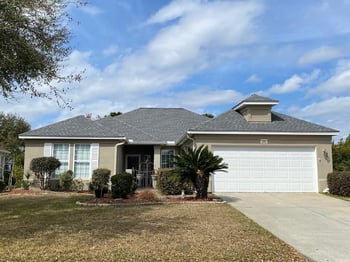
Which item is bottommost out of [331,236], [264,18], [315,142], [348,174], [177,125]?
Result: [331,236]

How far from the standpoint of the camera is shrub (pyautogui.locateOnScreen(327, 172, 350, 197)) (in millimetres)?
15680

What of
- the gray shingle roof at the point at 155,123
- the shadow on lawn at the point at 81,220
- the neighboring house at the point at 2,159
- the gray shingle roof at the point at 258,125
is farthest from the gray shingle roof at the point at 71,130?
the neighboring house at the point at 2,159

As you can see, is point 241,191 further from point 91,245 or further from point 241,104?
point 91,245

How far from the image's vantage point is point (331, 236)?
7.91 metres

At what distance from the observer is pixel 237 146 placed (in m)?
17.5

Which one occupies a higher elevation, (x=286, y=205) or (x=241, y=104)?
(x=241, y=104)

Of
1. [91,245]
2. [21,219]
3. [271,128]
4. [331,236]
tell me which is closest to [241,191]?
[271,128]

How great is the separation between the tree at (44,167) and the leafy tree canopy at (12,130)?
17.9 metres

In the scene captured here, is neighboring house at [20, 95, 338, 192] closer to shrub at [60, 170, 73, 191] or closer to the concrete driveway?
shrub at [60, 170, 73, 191]

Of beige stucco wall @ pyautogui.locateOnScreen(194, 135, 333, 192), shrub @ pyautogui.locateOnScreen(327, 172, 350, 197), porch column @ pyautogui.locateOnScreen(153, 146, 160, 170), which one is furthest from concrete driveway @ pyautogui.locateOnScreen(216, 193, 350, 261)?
porch column @ pyautogui.locateOnScreen(153, 146, 160, 170)

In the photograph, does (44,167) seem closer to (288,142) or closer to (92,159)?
(92,159)

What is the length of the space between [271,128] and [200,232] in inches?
433

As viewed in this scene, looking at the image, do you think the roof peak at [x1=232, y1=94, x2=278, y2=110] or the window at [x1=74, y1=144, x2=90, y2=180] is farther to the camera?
the window at [x1=74, y1=144, x2=90, y2=180]

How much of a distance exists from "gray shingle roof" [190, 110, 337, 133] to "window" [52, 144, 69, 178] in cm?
734
